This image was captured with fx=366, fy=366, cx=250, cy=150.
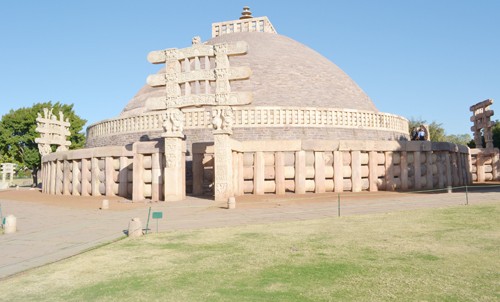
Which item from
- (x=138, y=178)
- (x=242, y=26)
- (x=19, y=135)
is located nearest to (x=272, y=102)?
(x=138, y=178)

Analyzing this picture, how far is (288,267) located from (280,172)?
1052 centimetres

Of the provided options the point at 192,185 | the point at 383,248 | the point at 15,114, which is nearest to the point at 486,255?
the point at 383,248

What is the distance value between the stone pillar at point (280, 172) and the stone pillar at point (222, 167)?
2391 millimetres

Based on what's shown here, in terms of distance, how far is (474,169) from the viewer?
23906mm

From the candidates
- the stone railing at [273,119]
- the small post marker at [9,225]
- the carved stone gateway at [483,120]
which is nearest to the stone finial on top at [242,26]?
the stone railing at [273,119]

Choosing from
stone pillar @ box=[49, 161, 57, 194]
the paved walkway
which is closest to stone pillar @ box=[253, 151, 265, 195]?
the paved walkway

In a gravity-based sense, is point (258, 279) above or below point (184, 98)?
below

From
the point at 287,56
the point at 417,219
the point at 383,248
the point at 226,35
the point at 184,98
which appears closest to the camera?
the point at 383,248

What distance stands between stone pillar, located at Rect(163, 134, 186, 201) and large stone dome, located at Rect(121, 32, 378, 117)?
10.2 metres

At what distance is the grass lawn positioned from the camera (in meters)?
3.91

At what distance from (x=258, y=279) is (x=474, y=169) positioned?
24377 mm

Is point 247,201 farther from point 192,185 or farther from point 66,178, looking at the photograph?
point 66,178

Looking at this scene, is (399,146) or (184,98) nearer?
(184,98)

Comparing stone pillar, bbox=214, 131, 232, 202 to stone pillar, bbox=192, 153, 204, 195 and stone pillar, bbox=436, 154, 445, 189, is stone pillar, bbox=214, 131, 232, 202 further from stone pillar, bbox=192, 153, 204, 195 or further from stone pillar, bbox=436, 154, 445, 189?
stone pillar, bbox=436, 154, 445, 189
